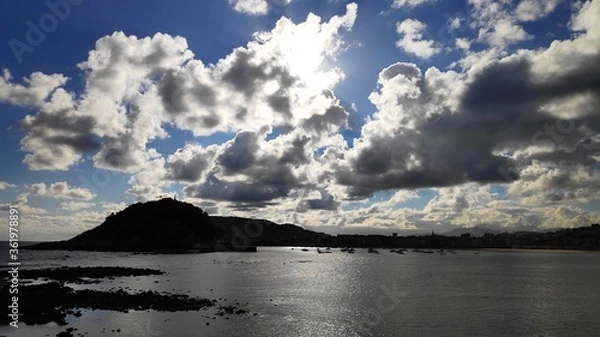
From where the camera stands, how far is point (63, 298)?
5531 centimetres

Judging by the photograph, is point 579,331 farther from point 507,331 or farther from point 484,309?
point 484,309

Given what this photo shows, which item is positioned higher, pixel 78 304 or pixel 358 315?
pixel 78 304

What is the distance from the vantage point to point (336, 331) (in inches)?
1741

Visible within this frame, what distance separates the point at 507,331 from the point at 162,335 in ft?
118

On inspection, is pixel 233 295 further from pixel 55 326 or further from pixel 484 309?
pixel 484 309

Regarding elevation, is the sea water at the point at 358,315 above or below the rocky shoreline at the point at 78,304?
below

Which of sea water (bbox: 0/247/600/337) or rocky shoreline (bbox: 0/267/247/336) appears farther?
rocky shoreline (bbox: 0/267/247/336)

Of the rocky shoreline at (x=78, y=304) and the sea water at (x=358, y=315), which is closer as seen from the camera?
the sea water at (x=358, y=315)

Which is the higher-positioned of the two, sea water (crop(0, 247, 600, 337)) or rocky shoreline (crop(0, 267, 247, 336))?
rocky shoreline (crop(0, 267, 247, 336))

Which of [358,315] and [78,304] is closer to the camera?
[78,304]

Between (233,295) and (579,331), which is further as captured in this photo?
(233,295)

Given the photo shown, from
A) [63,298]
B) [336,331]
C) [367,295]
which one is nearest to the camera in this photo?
[336,331]

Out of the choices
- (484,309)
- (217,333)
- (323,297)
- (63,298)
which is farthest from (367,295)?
(63,298)

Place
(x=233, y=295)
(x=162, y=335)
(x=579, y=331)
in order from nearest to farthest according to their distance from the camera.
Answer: (x=162, y=335)
(x=579, y=331)
(x=233, y=295)
